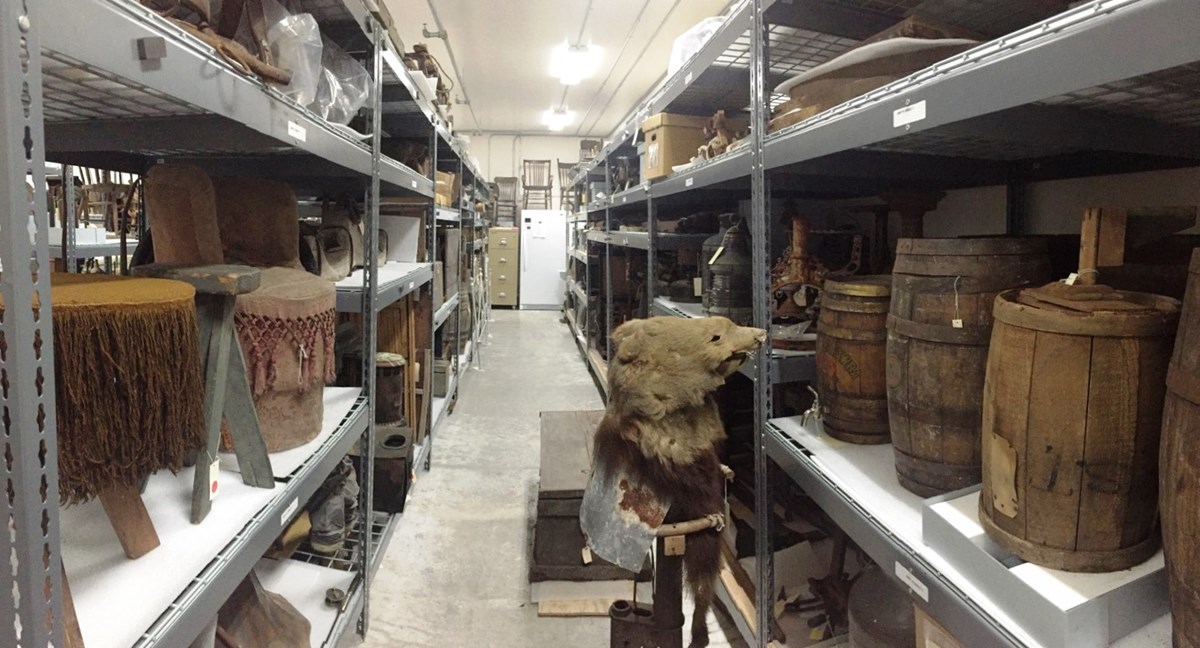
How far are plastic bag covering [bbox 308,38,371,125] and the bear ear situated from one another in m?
1.07

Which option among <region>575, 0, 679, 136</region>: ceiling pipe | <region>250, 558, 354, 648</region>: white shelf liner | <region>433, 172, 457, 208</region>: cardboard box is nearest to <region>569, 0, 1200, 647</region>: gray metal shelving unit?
<region>250, 558, 354, 648</region>: white shelf liner

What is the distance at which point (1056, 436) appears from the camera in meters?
0.81

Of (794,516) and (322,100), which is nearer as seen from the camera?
(322,100)

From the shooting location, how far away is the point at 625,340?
1.36 meters

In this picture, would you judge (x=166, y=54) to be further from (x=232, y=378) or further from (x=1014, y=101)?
(x=1014, y=101)

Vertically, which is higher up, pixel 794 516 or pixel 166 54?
pixel 166 54

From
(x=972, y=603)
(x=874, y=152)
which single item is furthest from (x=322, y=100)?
(x=972, y=603)

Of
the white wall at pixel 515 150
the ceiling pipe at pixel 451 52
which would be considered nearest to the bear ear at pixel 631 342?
the ceiling pipe at pixel 451 52

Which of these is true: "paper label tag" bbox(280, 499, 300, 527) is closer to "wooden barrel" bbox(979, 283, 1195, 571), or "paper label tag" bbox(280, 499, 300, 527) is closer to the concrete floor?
the concrete floor

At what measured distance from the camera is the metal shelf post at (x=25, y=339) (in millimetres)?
571

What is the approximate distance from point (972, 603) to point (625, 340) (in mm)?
742

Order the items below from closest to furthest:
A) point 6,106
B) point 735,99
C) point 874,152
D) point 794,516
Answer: point 6,106 < point 874,152 < point 794,516 < point 735,99

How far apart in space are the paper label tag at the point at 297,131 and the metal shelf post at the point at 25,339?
25.0 inches

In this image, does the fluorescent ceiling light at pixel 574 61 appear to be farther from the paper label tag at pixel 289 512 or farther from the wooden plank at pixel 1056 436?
the wooden plank at pixel 1056 436
